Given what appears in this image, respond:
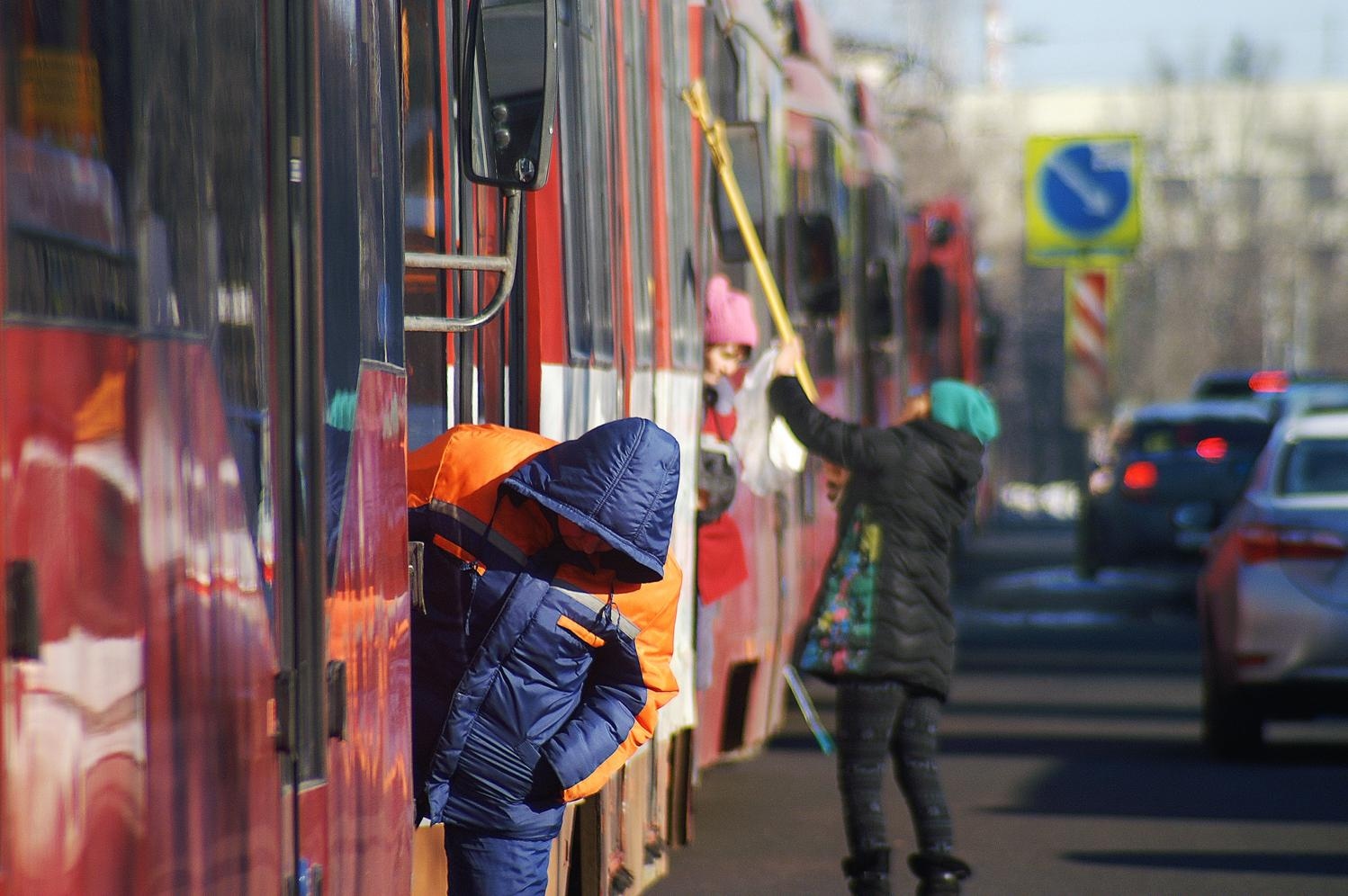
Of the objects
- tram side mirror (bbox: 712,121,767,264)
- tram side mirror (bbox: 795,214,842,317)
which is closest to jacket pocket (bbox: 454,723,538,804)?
tram side mirror (bbox: 712,121,767,264)

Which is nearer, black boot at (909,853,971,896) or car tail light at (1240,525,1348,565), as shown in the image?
black boot at (909,853,971,896)

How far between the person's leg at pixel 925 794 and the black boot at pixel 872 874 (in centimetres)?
9

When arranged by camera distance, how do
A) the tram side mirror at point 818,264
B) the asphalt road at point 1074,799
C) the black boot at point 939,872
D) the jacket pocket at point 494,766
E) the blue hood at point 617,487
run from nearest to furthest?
the blue hood at point 617,487 → the jacket pocket at point 494,766 → the black boot at point 939,872 → the asphalt road at point 1074,799 → the tram side mirror at point 818,264

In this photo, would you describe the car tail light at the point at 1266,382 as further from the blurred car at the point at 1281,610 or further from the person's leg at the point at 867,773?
the person's leg at the point at 867,773

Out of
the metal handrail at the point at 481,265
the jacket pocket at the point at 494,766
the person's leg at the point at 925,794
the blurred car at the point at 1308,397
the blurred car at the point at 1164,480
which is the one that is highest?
the metal handrail at the point at 481,265

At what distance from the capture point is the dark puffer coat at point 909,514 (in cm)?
730

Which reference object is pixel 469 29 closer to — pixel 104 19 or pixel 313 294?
pixel 313 294

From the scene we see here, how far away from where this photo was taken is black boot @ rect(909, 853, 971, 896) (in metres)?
7.28

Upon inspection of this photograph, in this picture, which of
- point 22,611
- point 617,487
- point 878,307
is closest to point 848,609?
point 617,487

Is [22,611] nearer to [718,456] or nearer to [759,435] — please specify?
[718,456]

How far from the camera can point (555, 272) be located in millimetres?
6199

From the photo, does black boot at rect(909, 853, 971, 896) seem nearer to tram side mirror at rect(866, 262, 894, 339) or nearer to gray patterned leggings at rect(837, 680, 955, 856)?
gray patterned leggings at rect(837, 680, 955, 856)

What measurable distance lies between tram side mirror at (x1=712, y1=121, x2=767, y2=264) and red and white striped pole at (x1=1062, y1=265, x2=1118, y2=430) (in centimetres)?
1184

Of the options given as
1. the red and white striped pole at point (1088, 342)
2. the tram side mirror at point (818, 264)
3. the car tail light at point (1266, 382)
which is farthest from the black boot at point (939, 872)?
the car tail light at point (1266, 382)
